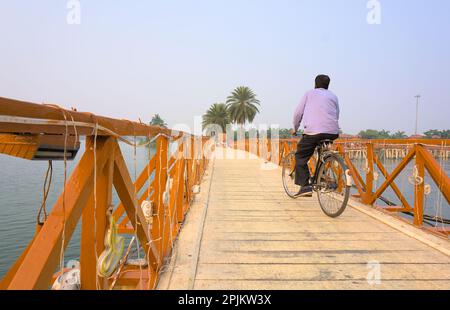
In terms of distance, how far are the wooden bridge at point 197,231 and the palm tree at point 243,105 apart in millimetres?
56045

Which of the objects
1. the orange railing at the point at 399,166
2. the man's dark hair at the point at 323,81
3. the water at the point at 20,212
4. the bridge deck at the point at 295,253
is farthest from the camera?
the water at the point at 20,212

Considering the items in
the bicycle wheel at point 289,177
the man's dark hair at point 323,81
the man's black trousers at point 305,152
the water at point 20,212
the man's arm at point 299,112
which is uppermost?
the man's dark hair at point 323,81

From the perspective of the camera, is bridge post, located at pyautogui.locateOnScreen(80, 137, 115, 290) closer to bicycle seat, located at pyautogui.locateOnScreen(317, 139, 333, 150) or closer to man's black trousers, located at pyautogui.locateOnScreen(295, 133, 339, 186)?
man's black trousers, located at pyautogui.locateOnScreen(295, 133, 339, 186)

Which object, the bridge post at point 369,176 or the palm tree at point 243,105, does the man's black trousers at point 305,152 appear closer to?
the bridge post at point 369,176

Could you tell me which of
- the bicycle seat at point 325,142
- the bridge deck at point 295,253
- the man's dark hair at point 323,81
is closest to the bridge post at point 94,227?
the bridge deck at point 295,253

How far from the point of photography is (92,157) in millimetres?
1502

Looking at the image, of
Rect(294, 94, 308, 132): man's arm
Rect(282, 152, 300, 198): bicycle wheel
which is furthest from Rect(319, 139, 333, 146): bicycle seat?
Rect(282, 152, 300, 198): bicycle wheel

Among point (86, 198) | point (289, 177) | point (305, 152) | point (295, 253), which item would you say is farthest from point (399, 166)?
point (86, 198)

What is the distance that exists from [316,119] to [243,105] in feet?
188

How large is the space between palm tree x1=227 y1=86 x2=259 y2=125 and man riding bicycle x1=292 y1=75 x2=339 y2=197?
5668 centimetres

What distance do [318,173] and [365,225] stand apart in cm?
101

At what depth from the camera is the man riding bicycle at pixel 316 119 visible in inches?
175

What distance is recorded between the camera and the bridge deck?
244 cm

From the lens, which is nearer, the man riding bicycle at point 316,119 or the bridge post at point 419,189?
the bridge post at point 419,189
